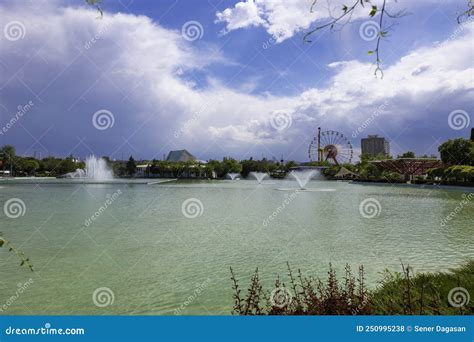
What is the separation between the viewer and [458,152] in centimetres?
5947

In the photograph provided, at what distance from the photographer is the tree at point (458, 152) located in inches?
2253

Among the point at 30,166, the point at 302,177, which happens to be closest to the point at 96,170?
the point at 30,166

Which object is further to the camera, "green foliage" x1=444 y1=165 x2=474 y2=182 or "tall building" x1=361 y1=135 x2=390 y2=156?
"tall building" x1=361 y1=135 x2=390 y2=156

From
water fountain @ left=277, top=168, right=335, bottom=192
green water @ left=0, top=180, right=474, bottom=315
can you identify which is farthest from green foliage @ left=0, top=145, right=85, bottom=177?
green water @ left=0, top=180, right=474, bottom=315

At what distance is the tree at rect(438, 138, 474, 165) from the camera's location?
57.2 meters

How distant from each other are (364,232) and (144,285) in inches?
384

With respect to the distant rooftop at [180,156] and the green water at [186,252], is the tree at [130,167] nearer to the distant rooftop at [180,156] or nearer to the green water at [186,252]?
the distant rooftop at [180,156]

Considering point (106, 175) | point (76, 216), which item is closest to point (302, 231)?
point (76, 216)

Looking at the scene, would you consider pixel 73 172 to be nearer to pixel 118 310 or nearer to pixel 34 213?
pixel 34 213

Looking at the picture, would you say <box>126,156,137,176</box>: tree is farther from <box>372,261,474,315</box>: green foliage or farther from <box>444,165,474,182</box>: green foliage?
<box>372,261,474,315</box>: green foliage

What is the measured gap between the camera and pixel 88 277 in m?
8.81

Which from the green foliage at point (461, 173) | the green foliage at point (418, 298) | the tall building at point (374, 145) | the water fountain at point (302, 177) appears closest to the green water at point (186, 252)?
the green foliage at point (418, 298)

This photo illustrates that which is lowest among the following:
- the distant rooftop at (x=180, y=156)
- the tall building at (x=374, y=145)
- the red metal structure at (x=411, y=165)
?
the red metal structure at (x=411, y=165)

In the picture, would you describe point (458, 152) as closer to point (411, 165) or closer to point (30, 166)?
point (411, 165)
